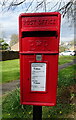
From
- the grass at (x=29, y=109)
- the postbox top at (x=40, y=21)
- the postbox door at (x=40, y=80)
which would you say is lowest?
the grass at (x=29, y=109)

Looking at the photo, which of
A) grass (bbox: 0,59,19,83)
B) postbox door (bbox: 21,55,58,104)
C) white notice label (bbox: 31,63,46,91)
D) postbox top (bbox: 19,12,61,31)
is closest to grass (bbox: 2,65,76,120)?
postbox door (bbox: 21,55,58,104)

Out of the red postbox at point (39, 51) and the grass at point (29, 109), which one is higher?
the red postbox at point (39, 51)

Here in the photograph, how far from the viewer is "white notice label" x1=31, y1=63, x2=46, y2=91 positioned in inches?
67.8

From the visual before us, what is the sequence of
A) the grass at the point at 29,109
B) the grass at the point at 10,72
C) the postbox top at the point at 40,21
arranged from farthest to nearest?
the grass at the point at 10,72 → the grass at the point at 29,109 → the postbox top at the point at 40,21

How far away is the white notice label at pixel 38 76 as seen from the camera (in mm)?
1723

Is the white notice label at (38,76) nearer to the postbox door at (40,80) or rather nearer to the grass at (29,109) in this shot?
the postbox door at (40,80)

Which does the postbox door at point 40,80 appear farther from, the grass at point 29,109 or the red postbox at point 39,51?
the grass at point 29,109

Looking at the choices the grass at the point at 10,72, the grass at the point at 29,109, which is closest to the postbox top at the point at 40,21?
the grass at the point at 29,109

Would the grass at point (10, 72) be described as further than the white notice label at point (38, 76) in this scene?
Yes

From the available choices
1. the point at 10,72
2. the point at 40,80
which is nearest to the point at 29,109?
the point at 40,80

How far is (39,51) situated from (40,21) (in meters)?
0.34

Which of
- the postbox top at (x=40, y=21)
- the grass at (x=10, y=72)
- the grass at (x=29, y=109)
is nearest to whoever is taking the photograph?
the postbox top at (x=40, y=21)

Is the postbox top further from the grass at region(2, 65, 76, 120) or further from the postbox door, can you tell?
the grass at region(2, 65, 76, 120)

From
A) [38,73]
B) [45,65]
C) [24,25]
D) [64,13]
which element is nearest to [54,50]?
[45,65]
